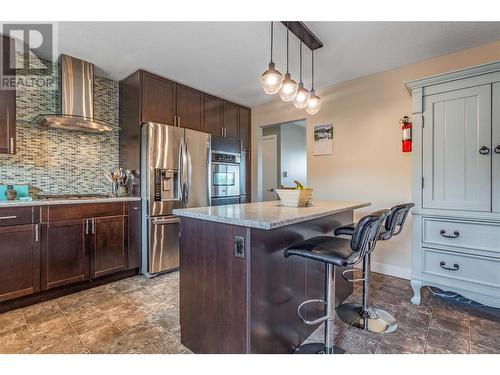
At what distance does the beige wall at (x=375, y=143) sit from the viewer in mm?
2822

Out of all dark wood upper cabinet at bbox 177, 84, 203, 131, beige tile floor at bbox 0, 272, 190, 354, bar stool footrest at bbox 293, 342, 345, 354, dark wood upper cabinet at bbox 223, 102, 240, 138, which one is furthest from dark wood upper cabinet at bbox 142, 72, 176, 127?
bar stool footrest at bbox 293, 342, 345, 354

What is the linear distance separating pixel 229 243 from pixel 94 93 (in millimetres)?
2853

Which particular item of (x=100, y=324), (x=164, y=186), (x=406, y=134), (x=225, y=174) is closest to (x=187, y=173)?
(x=164, y=186)

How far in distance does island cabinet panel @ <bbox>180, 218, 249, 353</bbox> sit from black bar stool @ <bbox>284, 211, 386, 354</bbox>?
346mm

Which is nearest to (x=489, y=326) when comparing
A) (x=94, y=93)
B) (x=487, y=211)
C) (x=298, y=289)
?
(x=487, y=211)

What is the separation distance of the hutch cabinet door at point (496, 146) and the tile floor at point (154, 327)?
93 cm

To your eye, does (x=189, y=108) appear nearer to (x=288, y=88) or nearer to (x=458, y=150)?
(x=288, y=88)

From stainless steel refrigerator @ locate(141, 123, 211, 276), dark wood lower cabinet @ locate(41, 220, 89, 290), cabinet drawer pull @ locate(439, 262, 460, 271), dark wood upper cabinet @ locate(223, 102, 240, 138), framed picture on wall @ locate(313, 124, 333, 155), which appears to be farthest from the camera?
dark wood upper cabinet @ locate(223, 102, 240, 138)

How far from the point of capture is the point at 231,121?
4.12 m

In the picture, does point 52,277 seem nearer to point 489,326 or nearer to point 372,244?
point 372,244

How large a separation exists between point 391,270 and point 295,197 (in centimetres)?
194

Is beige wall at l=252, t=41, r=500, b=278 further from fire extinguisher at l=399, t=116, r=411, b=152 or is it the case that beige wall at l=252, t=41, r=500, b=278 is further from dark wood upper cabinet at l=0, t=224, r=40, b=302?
dark wood upper cabinet at l=0, t=224, r=40, b=302

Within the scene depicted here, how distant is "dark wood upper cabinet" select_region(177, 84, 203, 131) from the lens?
3322mm
